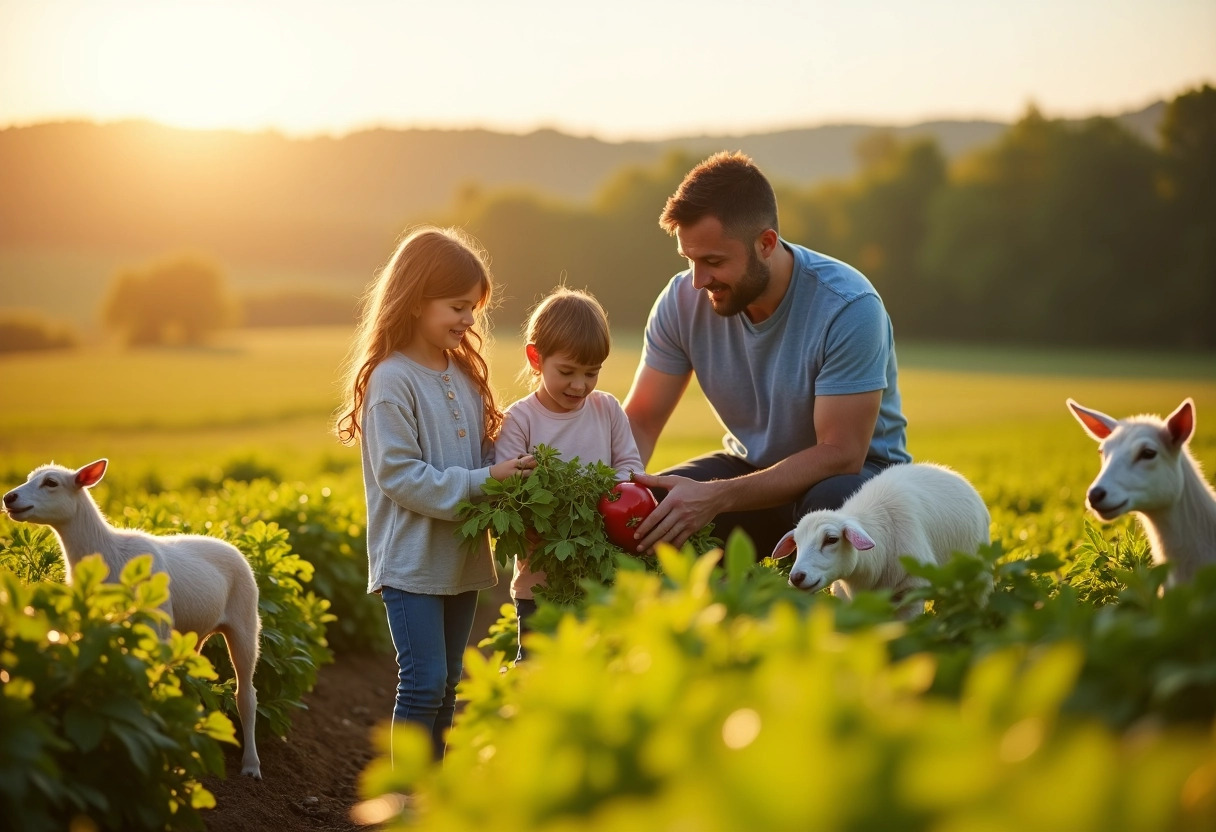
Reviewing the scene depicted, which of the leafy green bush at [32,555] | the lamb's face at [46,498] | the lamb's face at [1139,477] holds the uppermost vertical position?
the lamb's face at [1139,477]

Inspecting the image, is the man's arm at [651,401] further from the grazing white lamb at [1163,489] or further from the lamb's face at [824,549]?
the grazing white lamb at [1163,489]

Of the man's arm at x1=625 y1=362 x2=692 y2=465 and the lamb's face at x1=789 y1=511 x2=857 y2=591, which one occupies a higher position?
the man's arm at x1=625 y1=362 x2=692 y2=465

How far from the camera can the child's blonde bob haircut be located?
17.7ft

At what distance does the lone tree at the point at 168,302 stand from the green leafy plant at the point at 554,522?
50.6 m

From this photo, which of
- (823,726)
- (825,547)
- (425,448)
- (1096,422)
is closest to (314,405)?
(425,448)

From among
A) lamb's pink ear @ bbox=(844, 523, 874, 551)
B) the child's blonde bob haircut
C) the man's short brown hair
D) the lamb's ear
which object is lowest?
lamb's pink ear @ bbox=(844, 523, 874, 551)

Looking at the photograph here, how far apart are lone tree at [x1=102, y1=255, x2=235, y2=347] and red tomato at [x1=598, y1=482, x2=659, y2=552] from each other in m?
50.6

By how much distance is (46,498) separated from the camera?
492 centimetres

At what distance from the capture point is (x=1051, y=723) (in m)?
2.20

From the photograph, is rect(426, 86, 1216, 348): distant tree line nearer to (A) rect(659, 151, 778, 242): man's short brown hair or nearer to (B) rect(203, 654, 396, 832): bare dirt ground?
(B) rect(203, 654, 396, 832): bare dirt ground

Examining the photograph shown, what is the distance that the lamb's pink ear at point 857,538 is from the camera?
5.02 metres

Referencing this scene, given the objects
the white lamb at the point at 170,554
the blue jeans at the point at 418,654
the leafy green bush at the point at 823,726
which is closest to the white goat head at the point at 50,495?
the white lamb at the point at 170,554

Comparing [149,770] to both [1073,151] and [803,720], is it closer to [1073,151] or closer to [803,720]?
[803,720]

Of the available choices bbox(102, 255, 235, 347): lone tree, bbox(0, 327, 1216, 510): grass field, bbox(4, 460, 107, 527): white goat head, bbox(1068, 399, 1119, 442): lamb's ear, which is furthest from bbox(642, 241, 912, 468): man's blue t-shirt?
bbox(102, 255, 235, 347): lone tree
